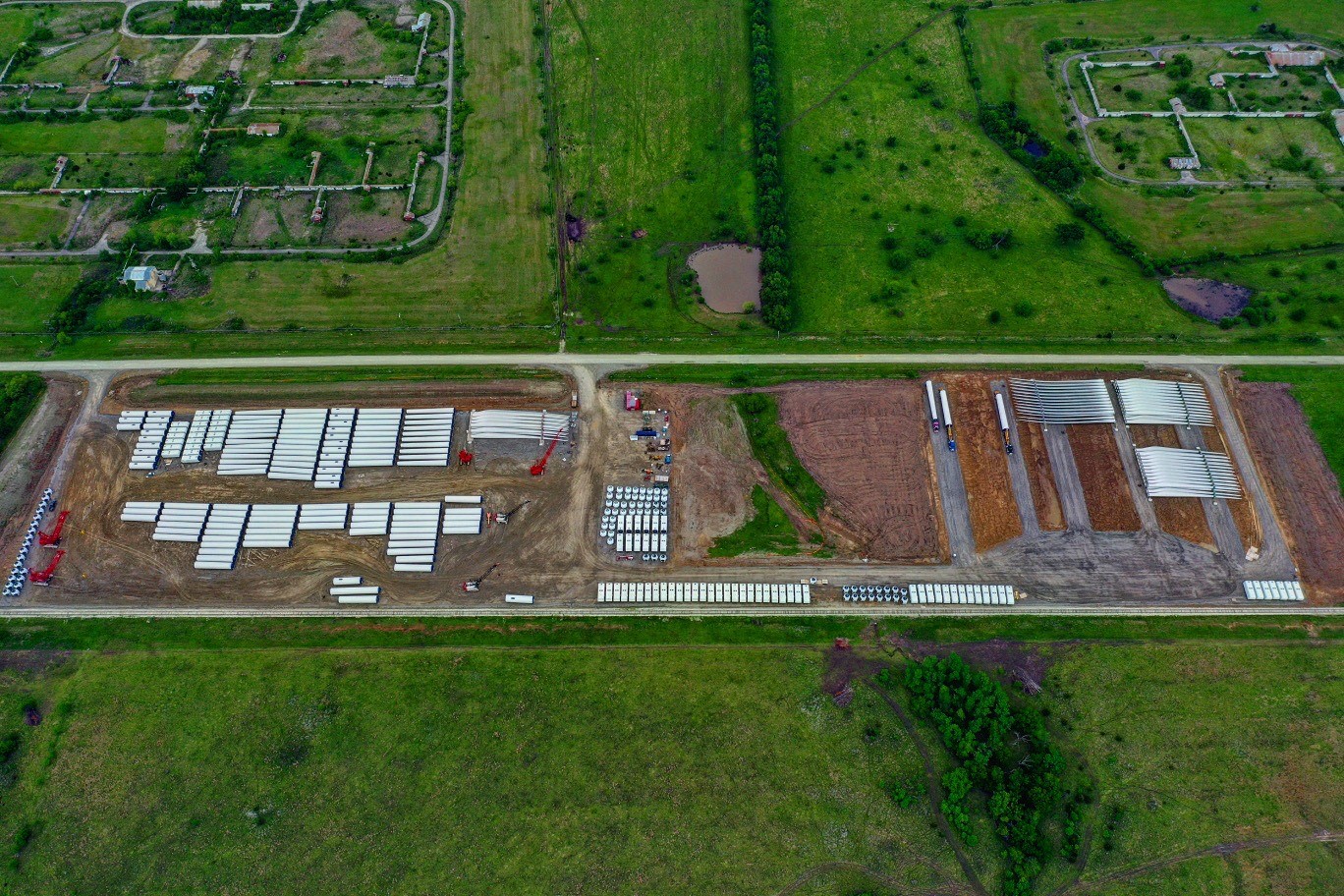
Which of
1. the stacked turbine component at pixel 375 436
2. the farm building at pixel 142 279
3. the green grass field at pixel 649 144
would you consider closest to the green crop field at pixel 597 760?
the stacked turbine component at pixel 375 436

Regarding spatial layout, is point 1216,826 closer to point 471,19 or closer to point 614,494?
point 614,494

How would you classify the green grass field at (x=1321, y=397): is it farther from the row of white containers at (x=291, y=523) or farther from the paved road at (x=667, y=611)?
the row of white containers at (x=291, y=523)

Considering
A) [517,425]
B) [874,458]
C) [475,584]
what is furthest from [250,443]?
[874,458]

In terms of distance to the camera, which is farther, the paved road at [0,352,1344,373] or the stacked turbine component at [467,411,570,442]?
the paved road at [0,352,1344,373]

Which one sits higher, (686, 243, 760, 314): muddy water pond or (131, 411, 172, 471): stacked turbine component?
(686, 243, 760, 314): muddy water pond

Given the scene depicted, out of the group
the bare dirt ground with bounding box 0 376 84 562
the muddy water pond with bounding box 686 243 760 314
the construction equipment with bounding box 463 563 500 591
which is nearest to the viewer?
the construction equipment with bounding box 463 563 500 591

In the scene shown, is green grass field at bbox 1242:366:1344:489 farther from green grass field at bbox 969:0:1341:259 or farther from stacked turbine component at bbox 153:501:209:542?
stacked turbine component at bbox 153:501:209:542

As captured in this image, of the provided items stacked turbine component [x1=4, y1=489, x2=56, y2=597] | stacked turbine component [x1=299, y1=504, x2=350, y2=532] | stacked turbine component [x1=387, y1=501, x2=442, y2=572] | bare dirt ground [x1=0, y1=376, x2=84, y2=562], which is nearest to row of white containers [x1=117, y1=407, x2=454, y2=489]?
stacked turbine component [x1=299, y1=504, x2=350, y2=532]
